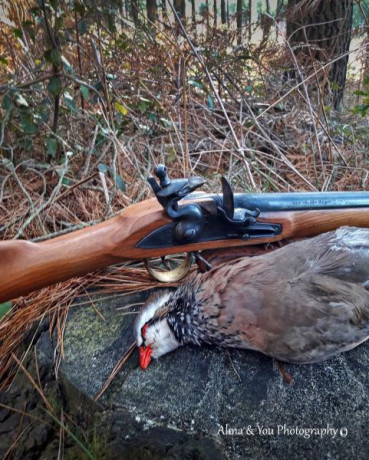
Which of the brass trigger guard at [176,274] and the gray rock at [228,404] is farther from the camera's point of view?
the brass trigger guard at [176,274]

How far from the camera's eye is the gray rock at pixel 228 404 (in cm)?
141

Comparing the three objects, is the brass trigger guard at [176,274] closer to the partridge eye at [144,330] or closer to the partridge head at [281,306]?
the partridge head at [281,306]

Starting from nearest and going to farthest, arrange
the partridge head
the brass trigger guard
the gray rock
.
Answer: the gray rock
the partridge head
the brass trigger guard

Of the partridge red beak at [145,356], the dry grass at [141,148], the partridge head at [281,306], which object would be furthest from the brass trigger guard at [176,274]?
the partridge red beak at [145,356]

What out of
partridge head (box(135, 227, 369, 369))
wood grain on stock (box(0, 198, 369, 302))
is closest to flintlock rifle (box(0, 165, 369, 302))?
wood grain on stock (box(0, 198, 369, 302))

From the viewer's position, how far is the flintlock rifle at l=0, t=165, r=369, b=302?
1.72 metres

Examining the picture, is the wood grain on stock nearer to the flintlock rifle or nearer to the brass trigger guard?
the flintlock rifle

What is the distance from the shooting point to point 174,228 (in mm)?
1792

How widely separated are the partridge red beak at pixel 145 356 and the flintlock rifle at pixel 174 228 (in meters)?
0.39

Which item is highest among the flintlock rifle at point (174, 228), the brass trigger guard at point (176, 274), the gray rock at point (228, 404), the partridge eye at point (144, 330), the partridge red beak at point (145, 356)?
the flintlock rifle at point (174, 228)

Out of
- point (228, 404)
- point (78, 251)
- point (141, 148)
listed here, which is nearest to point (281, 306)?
point (228, 404)

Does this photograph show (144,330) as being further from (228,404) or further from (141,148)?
(141,148)

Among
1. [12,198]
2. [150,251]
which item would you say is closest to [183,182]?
[150,251]

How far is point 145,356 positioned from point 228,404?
1.34 feet
